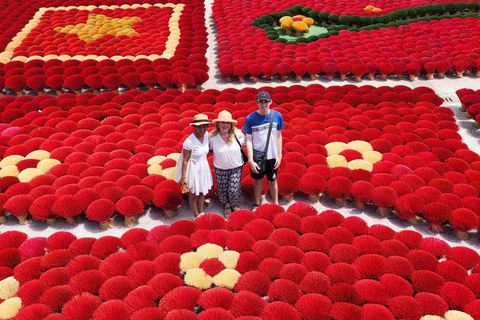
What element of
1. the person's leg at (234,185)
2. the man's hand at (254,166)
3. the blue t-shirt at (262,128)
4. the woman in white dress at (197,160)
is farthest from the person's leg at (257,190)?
the woman in white dress at (197,160)

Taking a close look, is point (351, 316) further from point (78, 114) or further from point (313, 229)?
point (78, 114)

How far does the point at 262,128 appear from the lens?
470 cm

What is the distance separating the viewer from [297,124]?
23.7ft

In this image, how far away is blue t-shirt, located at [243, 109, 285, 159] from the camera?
184 inches

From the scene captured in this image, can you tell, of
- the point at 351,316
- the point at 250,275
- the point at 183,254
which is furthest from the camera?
the point at 183,254

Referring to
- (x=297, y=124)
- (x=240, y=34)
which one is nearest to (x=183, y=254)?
(x=297, y=124)

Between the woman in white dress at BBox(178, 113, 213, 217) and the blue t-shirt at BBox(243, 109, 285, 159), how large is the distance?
0.58 meters

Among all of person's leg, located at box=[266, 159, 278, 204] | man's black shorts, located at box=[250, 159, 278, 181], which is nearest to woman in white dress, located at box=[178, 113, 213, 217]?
man's black shorts, located at box=[250, 159, 278, 181]

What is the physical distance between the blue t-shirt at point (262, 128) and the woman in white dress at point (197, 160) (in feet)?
1.90

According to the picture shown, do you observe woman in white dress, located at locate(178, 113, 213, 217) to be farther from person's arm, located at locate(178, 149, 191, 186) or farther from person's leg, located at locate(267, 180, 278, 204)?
person's leg, located at locate(267, 180, 278, 204)

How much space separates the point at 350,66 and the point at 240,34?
4.58m

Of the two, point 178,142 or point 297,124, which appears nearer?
point 178,142

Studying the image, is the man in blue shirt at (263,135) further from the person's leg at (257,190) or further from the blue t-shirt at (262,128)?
the person's leg at (257,190)

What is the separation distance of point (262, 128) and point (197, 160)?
97 centimetres
